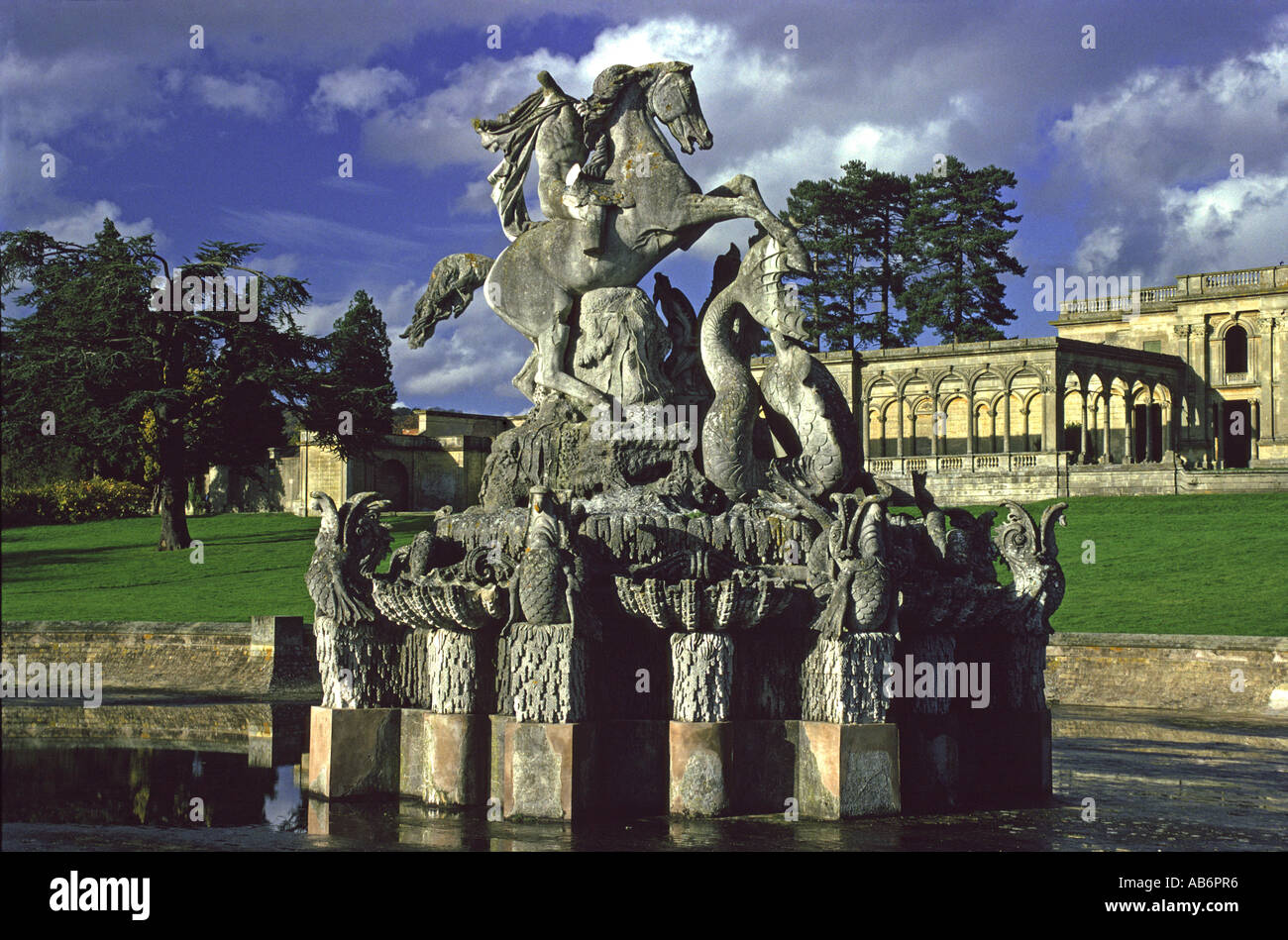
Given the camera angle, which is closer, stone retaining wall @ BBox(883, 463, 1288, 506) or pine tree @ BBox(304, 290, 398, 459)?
pine tree @ BBox(304, 290, 398, 459)

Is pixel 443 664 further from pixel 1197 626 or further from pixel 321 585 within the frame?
pixel 1197 626

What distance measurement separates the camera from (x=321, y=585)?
1071 centimetres

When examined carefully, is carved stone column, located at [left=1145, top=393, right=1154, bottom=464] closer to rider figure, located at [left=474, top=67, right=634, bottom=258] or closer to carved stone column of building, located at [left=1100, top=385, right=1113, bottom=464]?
carved stone column of building, located at [left=1100, top=385, right=1113, bottom=464]

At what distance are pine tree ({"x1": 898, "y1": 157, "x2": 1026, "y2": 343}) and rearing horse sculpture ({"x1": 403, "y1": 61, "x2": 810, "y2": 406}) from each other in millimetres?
60207

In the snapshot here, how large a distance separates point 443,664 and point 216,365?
3608 centimetres

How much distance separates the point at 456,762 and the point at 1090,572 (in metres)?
22.7

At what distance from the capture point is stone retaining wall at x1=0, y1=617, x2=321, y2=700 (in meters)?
20.4

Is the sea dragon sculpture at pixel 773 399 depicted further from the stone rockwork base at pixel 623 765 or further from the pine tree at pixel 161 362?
the pine tree at pixel 161 362

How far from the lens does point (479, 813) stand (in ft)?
32.5

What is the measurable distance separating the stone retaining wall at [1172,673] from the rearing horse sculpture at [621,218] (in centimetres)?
1001

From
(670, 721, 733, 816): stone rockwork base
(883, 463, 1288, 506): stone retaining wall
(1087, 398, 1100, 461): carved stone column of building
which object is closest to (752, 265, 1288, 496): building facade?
(1087, 398, 1100, 461): carved stone column of building

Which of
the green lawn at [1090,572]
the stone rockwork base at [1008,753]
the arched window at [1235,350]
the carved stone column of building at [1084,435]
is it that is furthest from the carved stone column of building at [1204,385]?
the stone rockwork base at [1008,753]

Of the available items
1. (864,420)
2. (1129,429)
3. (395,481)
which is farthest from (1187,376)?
(395,481)

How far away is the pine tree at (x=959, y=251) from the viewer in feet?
233
